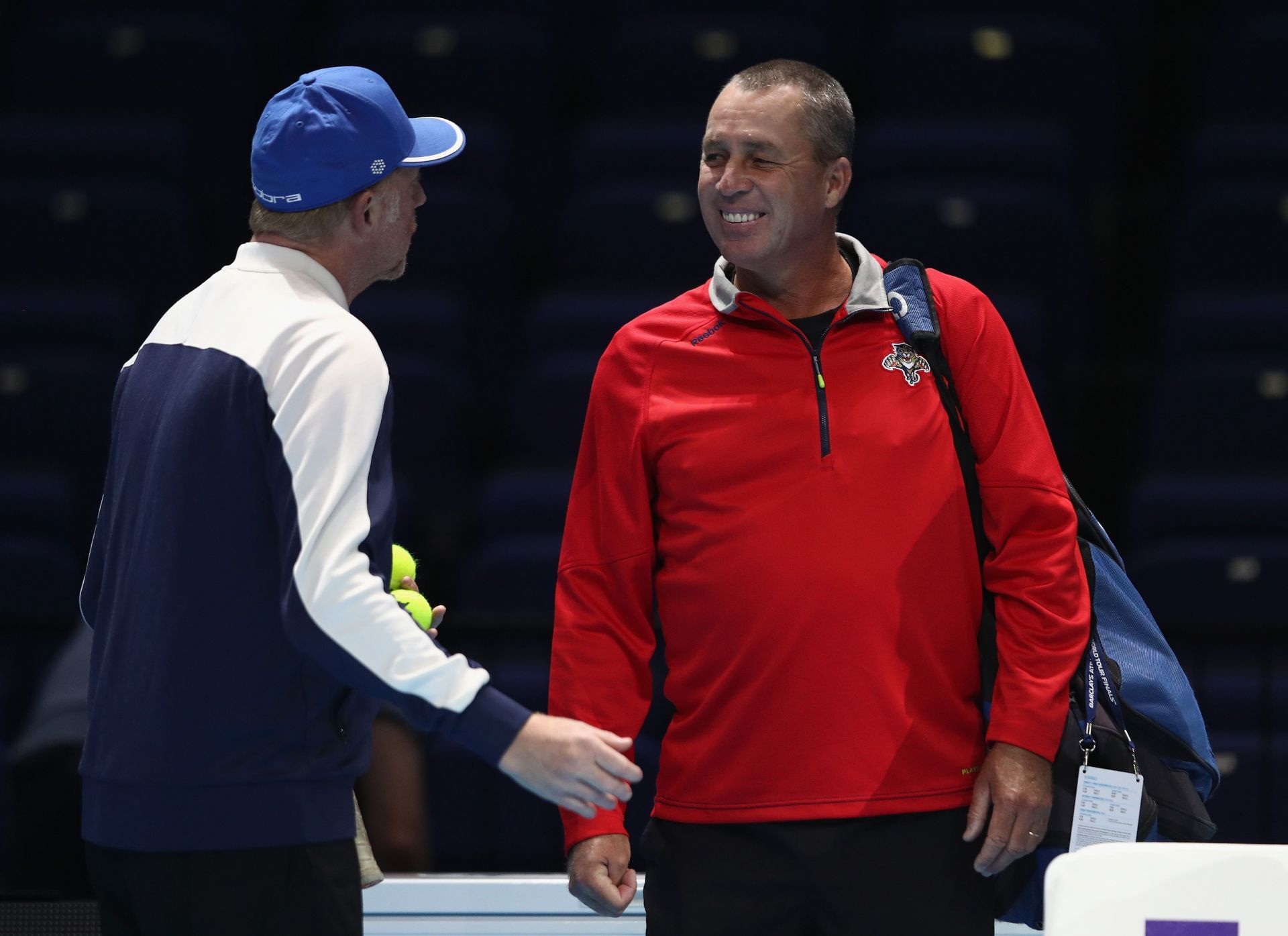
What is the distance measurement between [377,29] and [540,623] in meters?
2.90

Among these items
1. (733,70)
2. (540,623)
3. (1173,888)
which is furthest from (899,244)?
(1173,888)

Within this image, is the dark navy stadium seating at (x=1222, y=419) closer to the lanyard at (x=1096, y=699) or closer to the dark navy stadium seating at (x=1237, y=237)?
the dark navy stadium seating at (x=1237, y=237)

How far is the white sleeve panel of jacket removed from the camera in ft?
6.23

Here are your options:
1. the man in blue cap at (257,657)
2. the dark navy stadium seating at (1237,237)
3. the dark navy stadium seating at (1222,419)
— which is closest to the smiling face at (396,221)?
the man in blue cap at (257,657)

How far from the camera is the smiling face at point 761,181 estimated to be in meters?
2.48

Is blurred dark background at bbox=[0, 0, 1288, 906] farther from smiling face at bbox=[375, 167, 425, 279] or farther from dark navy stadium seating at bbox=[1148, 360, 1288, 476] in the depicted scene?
smiling face at bbox=[375, 167, 425, 279]

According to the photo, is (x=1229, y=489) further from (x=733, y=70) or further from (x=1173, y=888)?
(x=1173, y=888)

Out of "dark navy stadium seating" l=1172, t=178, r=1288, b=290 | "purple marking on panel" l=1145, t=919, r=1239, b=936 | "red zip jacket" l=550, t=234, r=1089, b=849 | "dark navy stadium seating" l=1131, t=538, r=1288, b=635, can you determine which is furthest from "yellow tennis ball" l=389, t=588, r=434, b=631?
"dark navy stadium seating" l=1172, t=178, r=1288, b=290

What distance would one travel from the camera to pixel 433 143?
7.44ft

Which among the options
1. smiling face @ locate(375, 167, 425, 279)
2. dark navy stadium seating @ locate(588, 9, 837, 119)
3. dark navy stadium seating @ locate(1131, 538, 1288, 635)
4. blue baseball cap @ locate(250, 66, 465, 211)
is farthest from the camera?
dark navy stadium seating @ locate(588, 9, 837, 119)

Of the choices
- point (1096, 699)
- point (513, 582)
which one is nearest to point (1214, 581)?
point (513, 582)

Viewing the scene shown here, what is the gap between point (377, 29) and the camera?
592 centimetres

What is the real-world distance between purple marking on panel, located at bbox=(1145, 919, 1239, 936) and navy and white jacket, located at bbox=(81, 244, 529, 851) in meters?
0.78

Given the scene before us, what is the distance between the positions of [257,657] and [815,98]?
1180 millimetres
